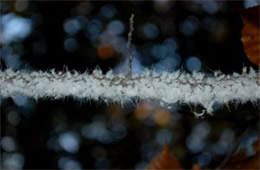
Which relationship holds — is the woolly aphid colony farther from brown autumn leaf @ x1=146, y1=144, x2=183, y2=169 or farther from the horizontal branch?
brown autumn leaf @ x1=146, y1=144, x2=183, y2=169

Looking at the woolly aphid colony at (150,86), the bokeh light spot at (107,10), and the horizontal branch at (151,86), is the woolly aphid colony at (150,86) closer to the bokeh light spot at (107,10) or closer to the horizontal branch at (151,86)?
the horizontal branch at (151,86)

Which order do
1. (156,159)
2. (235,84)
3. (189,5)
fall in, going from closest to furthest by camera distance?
(235,84), (156,159), (189,5)

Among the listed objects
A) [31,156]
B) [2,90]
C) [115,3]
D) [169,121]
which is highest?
[115,3]

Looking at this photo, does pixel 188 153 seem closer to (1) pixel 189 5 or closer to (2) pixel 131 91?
(1) pixel 189 5

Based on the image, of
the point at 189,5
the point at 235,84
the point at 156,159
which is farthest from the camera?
the point at 189,5

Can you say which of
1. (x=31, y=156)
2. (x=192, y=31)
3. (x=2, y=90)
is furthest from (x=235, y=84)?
(x=31, y=156)

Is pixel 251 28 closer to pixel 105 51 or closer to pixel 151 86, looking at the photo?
Result: pixel 151 86

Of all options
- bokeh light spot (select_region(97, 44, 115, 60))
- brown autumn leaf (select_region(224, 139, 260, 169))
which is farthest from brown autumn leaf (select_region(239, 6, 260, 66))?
bokeh light spot (select_region(97, 44, 115, 60))
